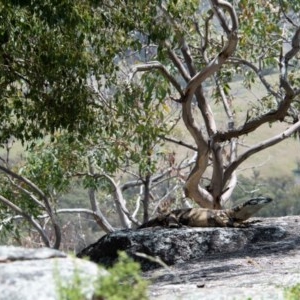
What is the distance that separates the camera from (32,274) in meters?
4.54

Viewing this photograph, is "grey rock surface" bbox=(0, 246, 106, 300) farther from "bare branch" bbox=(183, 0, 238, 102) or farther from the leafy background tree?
"bare branch" bbox=(183, 0, 238, 102)

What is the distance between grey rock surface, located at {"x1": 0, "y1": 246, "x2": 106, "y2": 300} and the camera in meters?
4.29

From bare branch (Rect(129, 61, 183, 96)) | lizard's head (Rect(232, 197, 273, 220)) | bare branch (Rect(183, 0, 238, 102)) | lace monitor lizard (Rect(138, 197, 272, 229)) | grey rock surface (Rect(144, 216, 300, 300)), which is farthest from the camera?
bare branch (Rect(129, 61, 183, 96))

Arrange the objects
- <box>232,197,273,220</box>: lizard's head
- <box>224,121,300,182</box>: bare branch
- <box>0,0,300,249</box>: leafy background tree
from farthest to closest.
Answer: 1. <box>224,121,300,182</box>: bare branch
2. <box>232,197,273,220</box>: lizard's head
3. <box>0,0,300,249</box>: leafy background tree

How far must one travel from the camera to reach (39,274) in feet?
14.9

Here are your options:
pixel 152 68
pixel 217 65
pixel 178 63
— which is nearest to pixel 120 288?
pixel 217 65

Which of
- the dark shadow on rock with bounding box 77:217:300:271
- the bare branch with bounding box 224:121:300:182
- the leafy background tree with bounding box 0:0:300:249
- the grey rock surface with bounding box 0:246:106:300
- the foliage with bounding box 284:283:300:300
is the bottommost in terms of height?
the foliage with bounding box 284:283:300:300

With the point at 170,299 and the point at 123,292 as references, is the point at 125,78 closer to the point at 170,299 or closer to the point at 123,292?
the point at 170,299

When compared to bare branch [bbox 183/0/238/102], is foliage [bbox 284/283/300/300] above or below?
below

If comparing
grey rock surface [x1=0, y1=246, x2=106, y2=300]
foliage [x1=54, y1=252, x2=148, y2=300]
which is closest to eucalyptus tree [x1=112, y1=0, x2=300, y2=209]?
grey rock surface [x1=0, y1=246, x2=106, y2=300]

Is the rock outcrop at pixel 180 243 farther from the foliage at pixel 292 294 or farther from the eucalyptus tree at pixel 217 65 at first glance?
the foliage at pixel 292 294

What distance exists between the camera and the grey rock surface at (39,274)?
429 centimetres

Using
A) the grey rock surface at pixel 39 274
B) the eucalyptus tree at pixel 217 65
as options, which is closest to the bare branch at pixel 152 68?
the eucalyptus tree at pixel 217 65

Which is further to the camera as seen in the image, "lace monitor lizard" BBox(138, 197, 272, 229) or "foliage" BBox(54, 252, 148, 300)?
"lace monitor lizard" BBox(138, 197, 272, 229)
